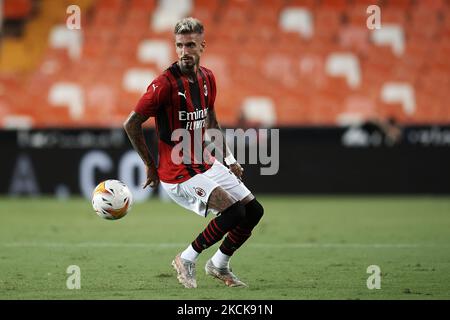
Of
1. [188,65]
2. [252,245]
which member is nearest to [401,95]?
[252,245]

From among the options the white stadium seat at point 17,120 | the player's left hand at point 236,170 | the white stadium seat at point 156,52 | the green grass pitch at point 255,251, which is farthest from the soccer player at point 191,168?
the white stadium seat at point 156,52

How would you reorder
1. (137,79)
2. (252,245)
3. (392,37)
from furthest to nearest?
1. (392,37)
2. (137,79)
3. (252,245)

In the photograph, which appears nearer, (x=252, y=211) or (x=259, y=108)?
(x=252, y=211)

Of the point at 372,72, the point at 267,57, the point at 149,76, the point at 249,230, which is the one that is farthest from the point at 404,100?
the point at 249,230

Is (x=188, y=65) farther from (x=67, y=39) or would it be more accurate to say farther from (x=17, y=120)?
(x=67, y=39)

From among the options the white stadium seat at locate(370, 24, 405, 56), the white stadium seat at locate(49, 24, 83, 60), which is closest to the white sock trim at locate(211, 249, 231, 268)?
the white stadium seat at locate(370, 24, 405, 56)

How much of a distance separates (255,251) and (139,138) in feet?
9.60

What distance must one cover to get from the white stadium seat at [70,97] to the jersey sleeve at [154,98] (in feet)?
41.3

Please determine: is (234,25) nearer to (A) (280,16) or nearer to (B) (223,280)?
(A) (280,16)

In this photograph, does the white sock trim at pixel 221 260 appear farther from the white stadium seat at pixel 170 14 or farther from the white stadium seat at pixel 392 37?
the white stadium seat at pixel 170 14

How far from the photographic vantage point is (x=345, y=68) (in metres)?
20.0

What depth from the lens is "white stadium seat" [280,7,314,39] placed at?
20.6 metres

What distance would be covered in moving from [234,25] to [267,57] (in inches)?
48.7

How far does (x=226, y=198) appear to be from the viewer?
716 centimetres
